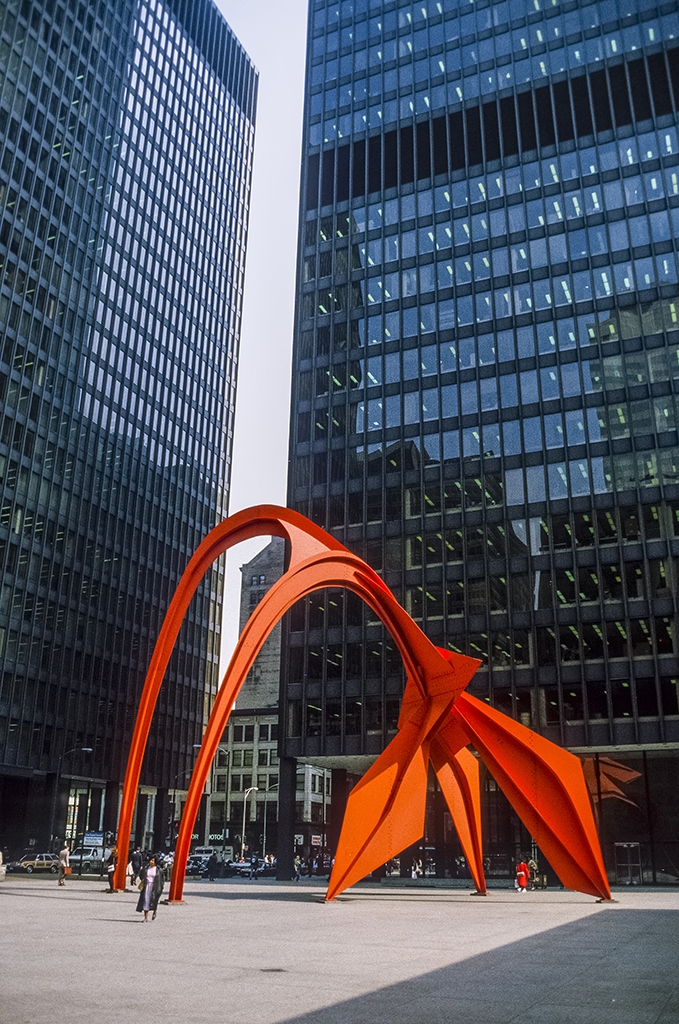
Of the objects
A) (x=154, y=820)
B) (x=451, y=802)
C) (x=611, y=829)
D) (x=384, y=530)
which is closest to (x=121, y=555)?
(x=154, y=820)

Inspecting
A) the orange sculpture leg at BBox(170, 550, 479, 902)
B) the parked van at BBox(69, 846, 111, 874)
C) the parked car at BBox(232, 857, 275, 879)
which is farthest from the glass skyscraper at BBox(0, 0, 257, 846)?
the orange sculpture leg at BBox(170, 550, 479, 902)

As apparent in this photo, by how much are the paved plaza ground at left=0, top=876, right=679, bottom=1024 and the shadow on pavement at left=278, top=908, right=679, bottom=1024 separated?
0.02 meters

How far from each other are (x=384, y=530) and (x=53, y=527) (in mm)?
30634

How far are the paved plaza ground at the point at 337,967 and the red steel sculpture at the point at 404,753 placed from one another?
2.44 metres

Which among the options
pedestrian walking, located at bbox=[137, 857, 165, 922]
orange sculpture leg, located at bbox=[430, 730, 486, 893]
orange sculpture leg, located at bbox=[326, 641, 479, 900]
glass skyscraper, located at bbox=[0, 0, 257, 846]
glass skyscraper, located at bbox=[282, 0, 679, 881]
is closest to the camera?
pedestrian walking, located at bbox=[137, 857, 165, 922]

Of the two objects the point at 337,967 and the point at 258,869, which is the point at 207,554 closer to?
the point at 337,967

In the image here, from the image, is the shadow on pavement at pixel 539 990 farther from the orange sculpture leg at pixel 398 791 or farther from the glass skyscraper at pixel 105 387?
the glass skyscraper at pixel 105 387

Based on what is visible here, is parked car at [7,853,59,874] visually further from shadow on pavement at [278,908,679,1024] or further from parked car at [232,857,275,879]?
shadow on pavement at [278,908,679,1024]

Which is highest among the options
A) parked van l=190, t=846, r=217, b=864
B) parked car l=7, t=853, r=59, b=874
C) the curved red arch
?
the curved red arch

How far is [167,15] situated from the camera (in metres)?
94.9

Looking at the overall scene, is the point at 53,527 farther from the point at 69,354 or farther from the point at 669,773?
the point at 669,773

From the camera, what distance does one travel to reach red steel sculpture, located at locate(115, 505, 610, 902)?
26531mm

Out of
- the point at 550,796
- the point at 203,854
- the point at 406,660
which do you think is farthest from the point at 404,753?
the point at 203,854

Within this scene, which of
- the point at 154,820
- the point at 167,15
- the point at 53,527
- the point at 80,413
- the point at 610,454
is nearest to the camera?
the point at 610,454
